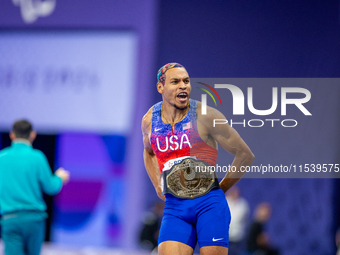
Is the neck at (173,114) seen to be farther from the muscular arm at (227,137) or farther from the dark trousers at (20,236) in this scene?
the dark trousers at (20,236)

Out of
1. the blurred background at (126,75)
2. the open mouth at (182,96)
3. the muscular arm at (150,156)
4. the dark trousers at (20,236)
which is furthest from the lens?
the blurred background at (126,75)

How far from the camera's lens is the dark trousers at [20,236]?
4387 mm

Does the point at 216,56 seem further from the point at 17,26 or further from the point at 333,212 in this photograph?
the point at 17,26

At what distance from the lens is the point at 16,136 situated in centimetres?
459

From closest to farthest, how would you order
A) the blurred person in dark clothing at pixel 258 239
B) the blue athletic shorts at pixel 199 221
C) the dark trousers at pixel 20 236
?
the blue athletic shorts at pixel 199 221, the dark trousers at pixel 20 236, the blurred person in dark clothing at pixel 258 239

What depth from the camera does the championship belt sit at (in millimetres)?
3145

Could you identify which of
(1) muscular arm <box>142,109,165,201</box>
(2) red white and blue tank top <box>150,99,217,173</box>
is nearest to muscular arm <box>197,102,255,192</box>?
(2) red white and blue tank top <box>150,99,217,173</box>

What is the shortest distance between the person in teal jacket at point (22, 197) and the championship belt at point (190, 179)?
1.93 meters

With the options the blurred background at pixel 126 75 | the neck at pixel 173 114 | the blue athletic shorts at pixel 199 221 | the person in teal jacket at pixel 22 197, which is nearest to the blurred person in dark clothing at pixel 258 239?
the blurred background at pixel 126 75

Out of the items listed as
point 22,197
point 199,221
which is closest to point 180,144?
point 199,221

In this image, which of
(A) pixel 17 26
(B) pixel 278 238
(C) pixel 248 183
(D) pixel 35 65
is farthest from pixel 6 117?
(B) pixel 278 238

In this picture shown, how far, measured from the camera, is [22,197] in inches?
174

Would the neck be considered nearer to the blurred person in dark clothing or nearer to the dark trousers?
the dark trousers

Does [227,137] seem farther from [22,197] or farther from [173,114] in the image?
[22,197]
